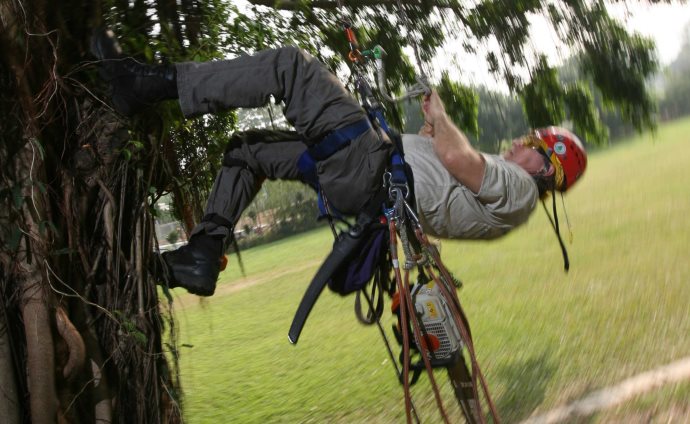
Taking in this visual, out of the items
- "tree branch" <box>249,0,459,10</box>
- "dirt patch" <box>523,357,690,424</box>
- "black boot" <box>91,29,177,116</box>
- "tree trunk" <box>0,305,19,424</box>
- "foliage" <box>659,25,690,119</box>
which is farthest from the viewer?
"foliage" <box>659,25,690,119</box>

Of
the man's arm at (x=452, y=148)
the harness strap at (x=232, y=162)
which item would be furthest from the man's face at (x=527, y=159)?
the harness strap at (x=232, y=162)

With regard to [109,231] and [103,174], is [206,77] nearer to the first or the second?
[103,174]

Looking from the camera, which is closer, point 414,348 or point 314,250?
point 414,348

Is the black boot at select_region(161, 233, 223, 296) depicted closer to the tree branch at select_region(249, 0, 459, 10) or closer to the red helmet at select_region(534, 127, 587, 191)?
the red helmet at select_region(534, 127, 587, 191)

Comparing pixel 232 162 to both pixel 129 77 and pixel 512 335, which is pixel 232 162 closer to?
pixel 129 77

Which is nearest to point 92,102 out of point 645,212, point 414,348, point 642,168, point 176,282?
point 176,282

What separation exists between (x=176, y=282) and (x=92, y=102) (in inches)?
28.1

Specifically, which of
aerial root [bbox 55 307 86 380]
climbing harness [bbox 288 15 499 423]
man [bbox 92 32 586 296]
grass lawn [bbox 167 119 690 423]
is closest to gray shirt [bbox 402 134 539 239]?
man [bbox 92 32 586 296]

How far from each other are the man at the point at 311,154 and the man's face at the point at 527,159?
0.06 m

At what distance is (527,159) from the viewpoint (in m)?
2.98

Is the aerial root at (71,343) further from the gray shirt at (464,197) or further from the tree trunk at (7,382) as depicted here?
the gray shirt at (464,197)

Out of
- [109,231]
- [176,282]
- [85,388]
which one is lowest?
[85,388]

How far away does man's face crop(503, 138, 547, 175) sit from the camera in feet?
9.71

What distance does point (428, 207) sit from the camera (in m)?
2.59
